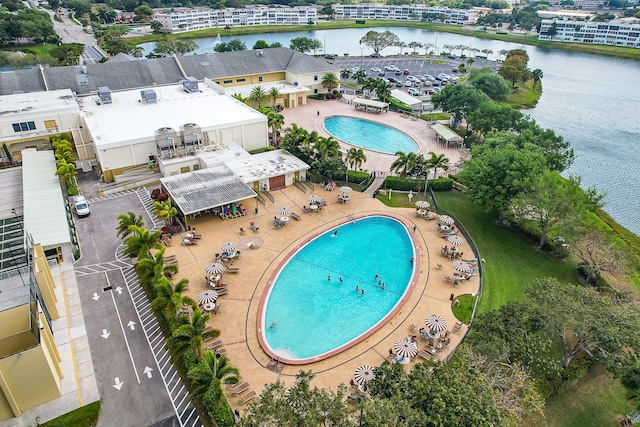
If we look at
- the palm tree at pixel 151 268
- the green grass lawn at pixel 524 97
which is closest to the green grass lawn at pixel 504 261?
the palm tree at pixel 151 268

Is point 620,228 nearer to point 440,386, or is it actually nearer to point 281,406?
point 440,386

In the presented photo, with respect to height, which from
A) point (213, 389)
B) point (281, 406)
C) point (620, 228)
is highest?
point (281, 406)

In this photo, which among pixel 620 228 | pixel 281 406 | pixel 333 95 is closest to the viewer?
pixel 281 406

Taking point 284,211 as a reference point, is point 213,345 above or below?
below

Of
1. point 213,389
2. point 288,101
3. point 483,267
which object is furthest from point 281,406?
point 288,101

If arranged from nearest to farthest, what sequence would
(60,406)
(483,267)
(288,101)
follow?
(60,406), (483,267), (288,101)

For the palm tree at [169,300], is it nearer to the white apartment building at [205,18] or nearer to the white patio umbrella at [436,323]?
the white patio umbrella at [436,323]

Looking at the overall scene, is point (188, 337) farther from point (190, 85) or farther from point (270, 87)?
point (270, 87)

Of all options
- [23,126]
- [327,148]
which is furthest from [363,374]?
[23,126]
